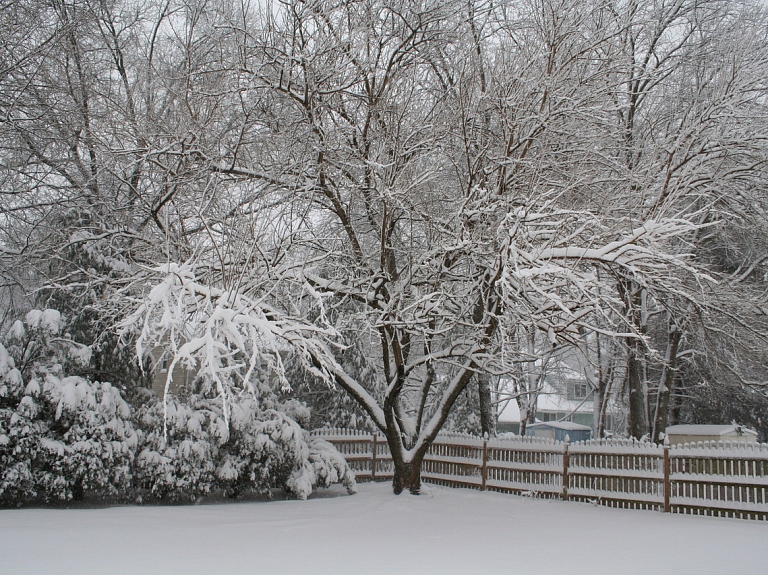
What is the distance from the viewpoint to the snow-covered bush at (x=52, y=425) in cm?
821

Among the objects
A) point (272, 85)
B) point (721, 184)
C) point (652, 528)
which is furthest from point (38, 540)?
point (721, 184)

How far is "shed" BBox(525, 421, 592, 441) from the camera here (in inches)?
1409

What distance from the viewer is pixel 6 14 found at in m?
10.3

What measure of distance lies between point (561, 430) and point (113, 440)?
31378 mm

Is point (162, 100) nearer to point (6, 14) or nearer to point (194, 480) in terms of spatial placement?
point (6, 14)

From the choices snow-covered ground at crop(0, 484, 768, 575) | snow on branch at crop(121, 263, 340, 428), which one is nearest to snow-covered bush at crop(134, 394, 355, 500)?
snow-covered ground at crop(0, 484, 768, 575)

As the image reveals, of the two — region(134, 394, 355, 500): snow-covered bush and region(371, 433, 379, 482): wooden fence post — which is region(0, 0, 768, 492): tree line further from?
region(371, 433, 379, 482): wooden fence post

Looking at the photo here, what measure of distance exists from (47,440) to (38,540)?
7.66ft

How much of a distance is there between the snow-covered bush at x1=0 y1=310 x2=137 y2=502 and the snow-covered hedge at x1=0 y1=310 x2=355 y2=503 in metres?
0.01

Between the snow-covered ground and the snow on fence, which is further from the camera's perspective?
the snow on fence

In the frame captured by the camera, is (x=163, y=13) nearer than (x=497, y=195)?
No

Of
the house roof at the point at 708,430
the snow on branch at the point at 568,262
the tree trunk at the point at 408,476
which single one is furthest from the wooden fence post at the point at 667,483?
the house roof at the point at 708,430

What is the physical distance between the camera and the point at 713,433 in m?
17.9

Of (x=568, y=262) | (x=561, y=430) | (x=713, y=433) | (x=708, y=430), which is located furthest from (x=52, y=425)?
(x=561, y=430)
